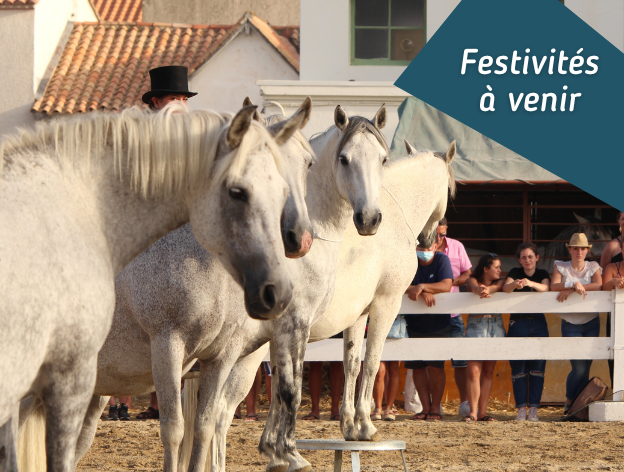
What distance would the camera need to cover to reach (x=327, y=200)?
5.16 metres

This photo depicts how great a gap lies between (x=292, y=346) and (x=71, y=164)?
240cm

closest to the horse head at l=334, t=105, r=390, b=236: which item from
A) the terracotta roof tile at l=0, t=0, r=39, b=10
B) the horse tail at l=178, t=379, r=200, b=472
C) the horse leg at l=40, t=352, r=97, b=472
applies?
the horse tail at l=178, t=379, r=200, b=472

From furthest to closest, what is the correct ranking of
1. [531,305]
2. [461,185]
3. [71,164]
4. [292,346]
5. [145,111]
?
[461,185], [531,305], [292,346], [145,111], [71,164]

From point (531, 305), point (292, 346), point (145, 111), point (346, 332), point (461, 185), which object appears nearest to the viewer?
point (145, 111)

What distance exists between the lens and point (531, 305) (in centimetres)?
859

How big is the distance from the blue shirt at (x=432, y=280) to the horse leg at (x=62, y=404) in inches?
250

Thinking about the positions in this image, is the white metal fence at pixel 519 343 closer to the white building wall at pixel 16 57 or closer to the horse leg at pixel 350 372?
the horse leg at pixel 350 372

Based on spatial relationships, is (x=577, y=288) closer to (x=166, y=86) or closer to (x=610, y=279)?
(x=610, y=279)

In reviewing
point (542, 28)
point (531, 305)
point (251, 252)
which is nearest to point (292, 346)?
point (251, 252)

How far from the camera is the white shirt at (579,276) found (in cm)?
860

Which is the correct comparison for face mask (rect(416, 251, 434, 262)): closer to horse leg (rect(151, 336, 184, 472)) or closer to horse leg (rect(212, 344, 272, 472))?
horse leg (rect(212, 344, 272, 472))

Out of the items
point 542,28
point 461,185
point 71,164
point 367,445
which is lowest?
point 367,445

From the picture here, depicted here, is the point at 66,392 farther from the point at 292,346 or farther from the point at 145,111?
the point at 292,346

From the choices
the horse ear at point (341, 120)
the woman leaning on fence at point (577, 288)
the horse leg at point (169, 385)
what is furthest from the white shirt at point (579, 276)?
the horse leg at point (169, 385)
